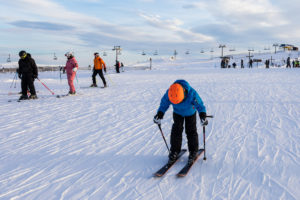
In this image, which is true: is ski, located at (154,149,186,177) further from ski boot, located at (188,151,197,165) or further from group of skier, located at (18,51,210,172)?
ski boot, located at (188,151,197,165)

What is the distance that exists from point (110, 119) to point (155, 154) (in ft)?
8.33

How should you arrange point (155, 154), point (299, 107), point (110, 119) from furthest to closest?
point (299, 107)
point (110, 119)
point (155, 154)

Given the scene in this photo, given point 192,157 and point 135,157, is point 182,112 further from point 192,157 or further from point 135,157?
point 135,157

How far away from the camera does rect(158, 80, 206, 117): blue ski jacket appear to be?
317 centimetres

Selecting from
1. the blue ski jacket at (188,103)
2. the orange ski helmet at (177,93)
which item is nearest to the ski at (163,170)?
the blue ski jacket at (188,103)

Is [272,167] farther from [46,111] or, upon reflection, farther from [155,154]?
[46,111]

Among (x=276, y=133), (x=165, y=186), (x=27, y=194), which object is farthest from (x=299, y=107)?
(x=27, y=194)

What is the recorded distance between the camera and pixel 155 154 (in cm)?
379

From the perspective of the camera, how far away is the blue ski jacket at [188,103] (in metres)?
3.17

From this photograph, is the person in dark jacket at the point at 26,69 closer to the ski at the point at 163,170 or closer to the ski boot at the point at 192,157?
the ski at the point at 163,170

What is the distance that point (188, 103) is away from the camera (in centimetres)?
322

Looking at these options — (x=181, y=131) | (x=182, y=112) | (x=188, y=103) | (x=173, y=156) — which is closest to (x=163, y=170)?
(x=173, y=156)

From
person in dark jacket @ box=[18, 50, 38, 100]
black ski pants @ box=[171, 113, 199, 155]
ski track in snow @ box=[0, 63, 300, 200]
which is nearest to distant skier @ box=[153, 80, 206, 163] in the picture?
black ski pants @ box=[171, 113, 199, 155]

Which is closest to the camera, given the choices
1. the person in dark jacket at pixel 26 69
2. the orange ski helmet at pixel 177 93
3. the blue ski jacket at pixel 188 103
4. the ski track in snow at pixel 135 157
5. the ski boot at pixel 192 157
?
A: the ski track in snow at pixel 135 157
